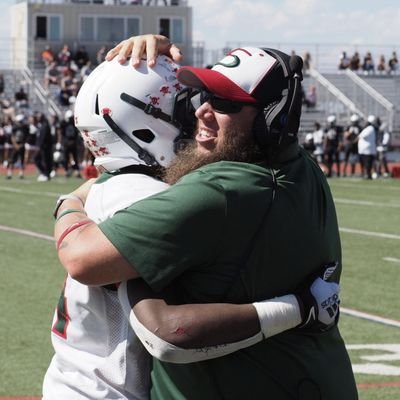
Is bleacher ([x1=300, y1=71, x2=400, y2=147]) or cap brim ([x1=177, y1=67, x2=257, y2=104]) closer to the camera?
cap brim ([x1=177, y1=67, x2=257, y2=104])

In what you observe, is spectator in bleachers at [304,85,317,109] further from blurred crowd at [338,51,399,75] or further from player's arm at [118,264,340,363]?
player's arm at [118,264,340,363]

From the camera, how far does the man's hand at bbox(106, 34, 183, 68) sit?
130 inches

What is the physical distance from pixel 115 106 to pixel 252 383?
84 centimetres

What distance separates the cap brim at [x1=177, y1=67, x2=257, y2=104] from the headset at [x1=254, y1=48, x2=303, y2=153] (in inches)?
2.3

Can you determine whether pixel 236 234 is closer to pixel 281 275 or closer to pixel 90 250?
pixel 281 275

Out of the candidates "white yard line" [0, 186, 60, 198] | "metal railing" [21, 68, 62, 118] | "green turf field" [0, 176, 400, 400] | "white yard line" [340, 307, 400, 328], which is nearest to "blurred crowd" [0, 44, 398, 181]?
"metal railing" [21, 68, 62, 118]

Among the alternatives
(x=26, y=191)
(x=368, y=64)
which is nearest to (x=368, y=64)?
(x=368, y=64)

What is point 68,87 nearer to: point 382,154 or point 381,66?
point 381,66

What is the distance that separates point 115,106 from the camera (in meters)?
3.28

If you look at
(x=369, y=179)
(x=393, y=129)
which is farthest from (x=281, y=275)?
(x=393, y=129)

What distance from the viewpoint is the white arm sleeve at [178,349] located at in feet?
9.51

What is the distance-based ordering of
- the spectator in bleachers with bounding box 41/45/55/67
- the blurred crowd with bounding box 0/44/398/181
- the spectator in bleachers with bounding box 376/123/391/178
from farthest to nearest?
the spectator in bleachers with bounding box 41/45/55/67
the spectator in bleachers with bounding box 376/123/391/178
the blurred crowd with bounding box 0/44/398/181

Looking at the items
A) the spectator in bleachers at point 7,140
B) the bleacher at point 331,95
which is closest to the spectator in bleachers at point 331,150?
the bleacher at point 331,95

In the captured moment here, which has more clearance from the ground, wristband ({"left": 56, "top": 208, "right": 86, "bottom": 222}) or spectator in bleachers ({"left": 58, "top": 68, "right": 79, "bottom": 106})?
wristband ({"left": 56, "top": 208, "right": 86, "bottom": 222})
